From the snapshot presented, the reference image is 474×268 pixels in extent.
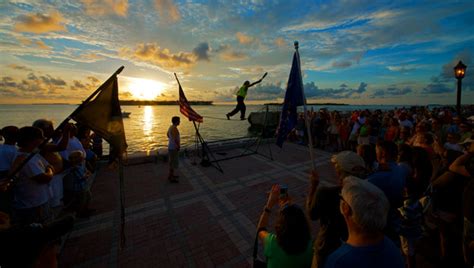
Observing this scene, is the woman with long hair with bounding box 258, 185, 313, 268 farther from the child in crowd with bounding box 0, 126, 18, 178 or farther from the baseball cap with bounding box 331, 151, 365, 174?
the child in crowd with bounding box 0, 126, 18, 178

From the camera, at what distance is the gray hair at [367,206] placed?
1390 mm

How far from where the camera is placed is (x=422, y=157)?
3.40m

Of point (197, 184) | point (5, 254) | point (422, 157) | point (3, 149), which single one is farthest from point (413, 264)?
point (3, 149)

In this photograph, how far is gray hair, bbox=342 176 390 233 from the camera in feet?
4.56

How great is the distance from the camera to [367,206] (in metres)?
1.42

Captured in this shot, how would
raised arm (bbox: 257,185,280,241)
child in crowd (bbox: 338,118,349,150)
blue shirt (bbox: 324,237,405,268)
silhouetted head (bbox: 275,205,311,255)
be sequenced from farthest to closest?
child in crowd (bbox: 338,118,349,150), raised arm (bbox: 257,185,280,241), silhouetted head (bbox: 275,205,311,255), blue shirt (bbox: 324,237,405,268)

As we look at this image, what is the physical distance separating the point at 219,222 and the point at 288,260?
3.42 m

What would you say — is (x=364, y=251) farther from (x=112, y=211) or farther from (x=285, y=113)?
(x=112, y=211)

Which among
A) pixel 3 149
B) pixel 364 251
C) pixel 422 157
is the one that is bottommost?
pixel 364 251

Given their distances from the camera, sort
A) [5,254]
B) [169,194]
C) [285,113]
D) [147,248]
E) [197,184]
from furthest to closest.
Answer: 1. [197,184]
2. [169,194]
3. [285,113]
4. [147,248]
5. [5,254]

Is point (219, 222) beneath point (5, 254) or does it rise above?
beneath

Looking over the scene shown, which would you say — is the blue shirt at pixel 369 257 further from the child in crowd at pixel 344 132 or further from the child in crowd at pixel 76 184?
the child in crowd at pixel 344 132

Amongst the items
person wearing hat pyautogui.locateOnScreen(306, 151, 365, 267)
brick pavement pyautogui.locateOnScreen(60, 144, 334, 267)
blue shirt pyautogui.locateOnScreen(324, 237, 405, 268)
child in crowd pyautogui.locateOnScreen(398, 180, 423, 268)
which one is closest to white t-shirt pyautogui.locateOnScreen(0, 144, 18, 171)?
brick pavement pyautogui.locateOnScreen(60, 144, 334, 267)

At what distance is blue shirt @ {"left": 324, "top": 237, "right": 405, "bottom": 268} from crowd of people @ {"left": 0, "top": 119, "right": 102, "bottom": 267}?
2.21 metres
